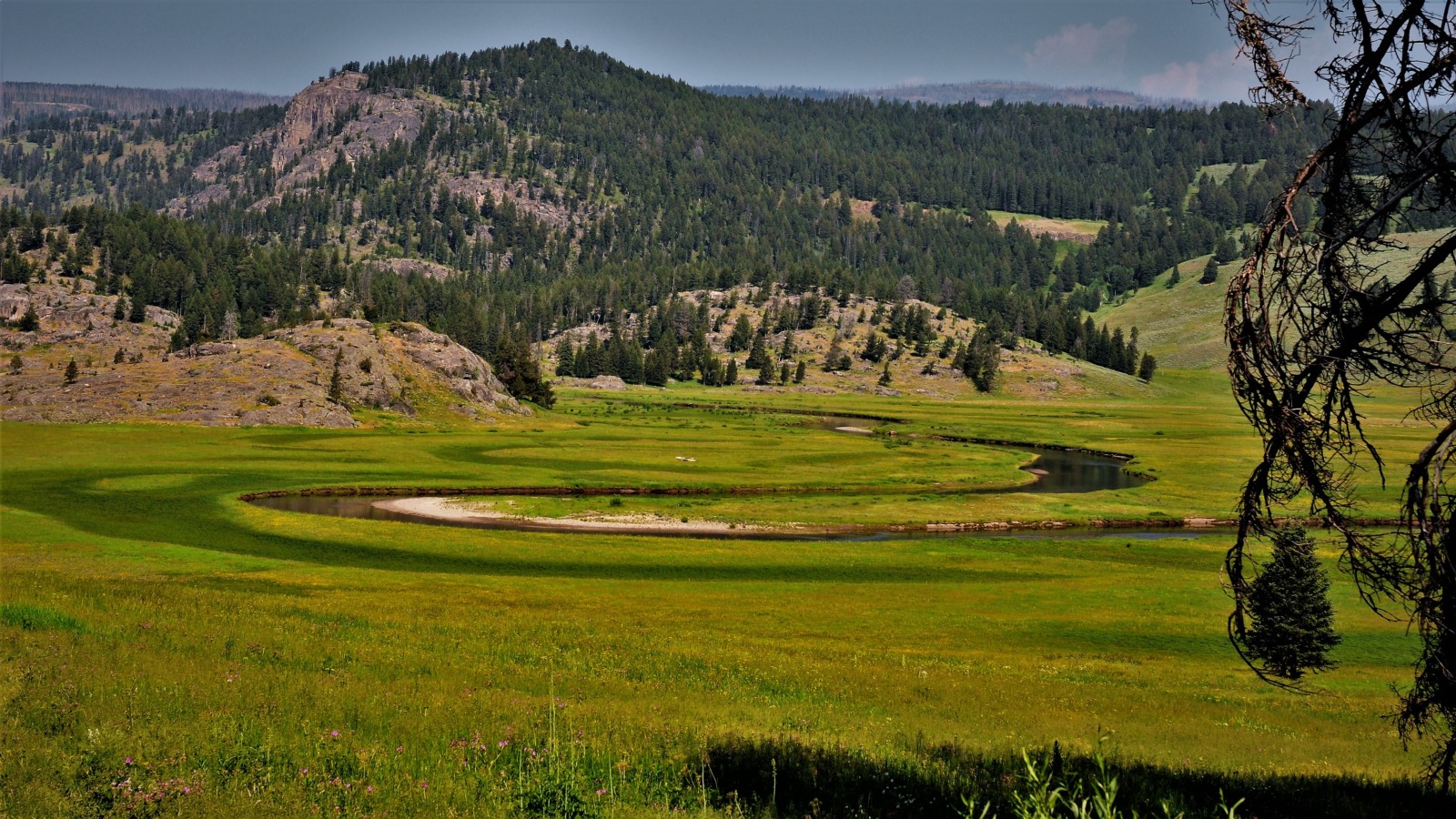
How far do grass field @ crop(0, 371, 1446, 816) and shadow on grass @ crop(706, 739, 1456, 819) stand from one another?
80 mm

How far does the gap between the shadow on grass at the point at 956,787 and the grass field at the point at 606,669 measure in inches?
3.1

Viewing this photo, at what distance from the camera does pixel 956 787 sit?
10.9 m

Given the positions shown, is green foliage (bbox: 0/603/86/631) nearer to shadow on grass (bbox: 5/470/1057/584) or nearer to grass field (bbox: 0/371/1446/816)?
grass field (bbox: 0/371/1446/816)

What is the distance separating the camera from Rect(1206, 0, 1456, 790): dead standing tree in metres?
9.09

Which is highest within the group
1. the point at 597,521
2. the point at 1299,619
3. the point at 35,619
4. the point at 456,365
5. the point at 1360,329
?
the point at 1360,329

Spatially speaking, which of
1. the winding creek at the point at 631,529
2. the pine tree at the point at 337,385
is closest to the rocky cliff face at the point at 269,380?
the pine tree at the point at 337,385

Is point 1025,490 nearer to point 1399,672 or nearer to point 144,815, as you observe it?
point 1399,672

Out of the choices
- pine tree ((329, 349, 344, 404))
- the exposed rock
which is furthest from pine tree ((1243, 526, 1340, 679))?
the exposed rock

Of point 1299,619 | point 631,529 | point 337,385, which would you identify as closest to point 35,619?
point 1299,619

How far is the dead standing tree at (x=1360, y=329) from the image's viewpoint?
909 centimetres

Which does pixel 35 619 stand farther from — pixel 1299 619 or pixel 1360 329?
pixel 1299 619

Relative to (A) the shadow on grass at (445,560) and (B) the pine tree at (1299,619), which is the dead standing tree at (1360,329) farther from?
(A) the shadow on grass at (445,560)

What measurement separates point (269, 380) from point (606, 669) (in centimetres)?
12917

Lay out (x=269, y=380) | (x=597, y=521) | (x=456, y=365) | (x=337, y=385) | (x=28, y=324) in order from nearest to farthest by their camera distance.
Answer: (x=597, y=521), (x=269, y=380), (x=337, y=385), (x=456, y=365), (x=28, y=324)
